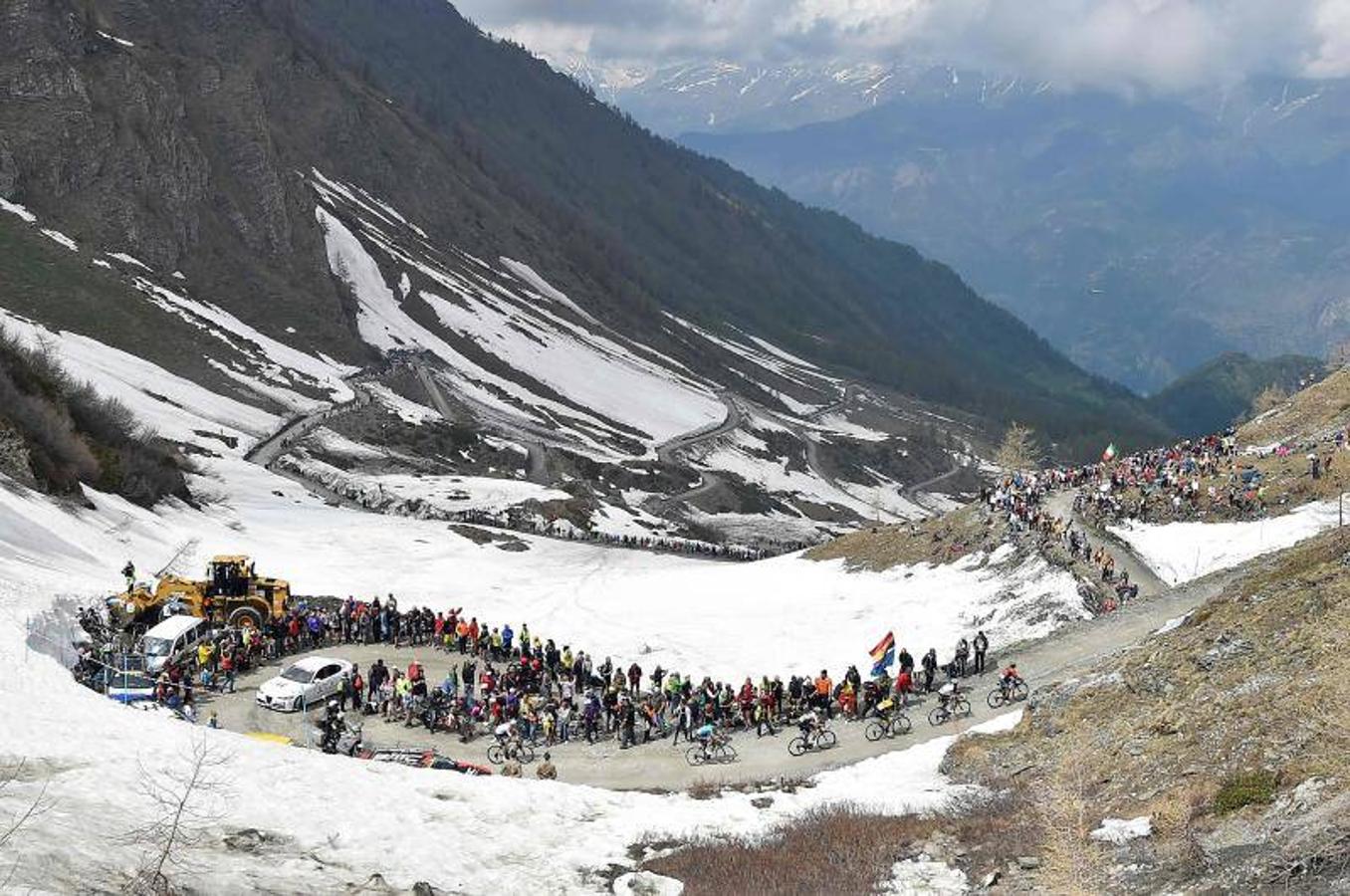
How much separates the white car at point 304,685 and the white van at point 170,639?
2865 mm

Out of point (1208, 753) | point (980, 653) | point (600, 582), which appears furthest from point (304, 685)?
point (1208, 753)

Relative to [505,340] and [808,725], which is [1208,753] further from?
[505,340]

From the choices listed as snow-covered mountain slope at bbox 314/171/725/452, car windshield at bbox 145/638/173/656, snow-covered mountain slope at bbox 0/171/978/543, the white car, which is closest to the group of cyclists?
the white car

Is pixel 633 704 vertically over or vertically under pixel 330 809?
over

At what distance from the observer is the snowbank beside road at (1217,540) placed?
40781 millimetres

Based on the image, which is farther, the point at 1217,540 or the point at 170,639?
the point at 1217,540

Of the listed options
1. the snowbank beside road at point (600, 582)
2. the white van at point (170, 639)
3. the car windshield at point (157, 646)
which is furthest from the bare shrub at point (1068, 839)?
the car windshield at point (157, 646)

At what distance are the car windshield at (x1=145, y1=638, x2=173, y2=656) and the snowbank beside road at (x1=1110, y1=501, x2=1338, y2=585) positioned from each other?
35.3 m

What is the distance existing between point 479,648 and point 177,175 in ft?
364

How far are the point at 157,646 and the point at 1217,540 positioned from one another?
39218 mm

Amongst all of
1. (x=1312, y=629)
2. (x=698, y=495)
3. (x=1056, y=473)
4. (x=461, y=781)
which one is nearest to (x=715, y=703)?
(x=461, y=781)

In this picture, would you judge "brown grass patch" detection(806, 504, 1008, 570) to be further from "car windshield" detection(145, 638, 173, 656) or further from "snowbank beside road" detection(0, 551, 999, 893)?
"car windshield" detection(145, 638, 173, 656)

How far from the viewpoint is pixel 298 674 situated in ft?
107

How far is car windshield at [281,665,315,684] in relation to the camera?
107 ft
